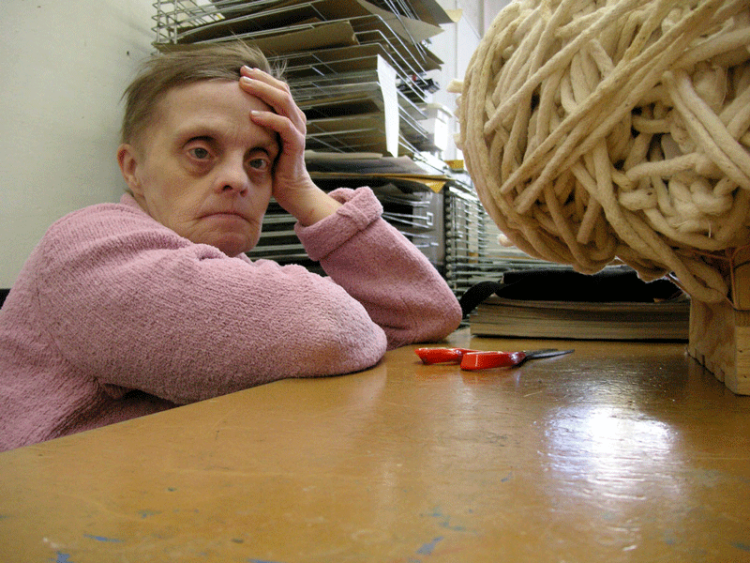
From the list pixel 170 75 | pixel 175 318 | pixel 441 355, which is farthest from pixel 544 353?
pixel 170 75

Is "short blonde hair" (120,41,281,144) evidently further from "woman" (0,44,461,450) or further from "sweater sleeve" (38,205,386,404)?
"sweater sleeve" (38,205,386,404)

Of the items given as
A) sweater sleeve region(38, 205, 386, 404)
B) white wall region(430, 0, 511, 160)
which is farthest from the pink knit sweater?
white wall region(430, 0, 511, 160)

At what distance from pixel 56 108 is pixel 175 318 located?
59cm

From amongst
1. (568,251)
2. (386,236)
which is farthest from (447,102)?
(568,251)

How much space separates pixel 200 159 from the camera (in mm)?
636

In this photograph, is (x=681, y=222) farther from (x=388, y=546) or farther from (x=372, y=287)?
(x=372, y=287)

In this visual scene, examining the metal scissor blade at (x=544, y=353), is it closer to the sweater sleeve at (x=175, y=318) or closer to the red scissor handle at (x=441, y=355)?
the red scissor handle at (x=441, y=355)

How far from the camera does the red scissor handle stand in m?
0.57

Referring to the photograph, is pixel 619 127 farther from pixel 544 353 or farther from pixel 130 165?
pixel 130 165

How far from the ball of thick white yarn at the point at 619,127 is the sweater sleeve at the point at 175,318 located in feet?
0.68

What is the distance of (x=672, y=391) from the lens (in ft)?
1.39

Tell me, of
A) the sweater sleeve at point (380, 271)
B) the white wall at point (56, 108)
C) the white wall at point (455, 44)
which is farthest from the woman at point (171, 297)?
the white wall at point (455, 44)

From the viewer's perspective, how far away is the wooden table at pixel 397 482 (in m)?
0.18

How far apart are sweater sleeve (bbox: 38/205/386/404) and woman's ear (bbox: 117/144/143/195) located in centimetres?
17
